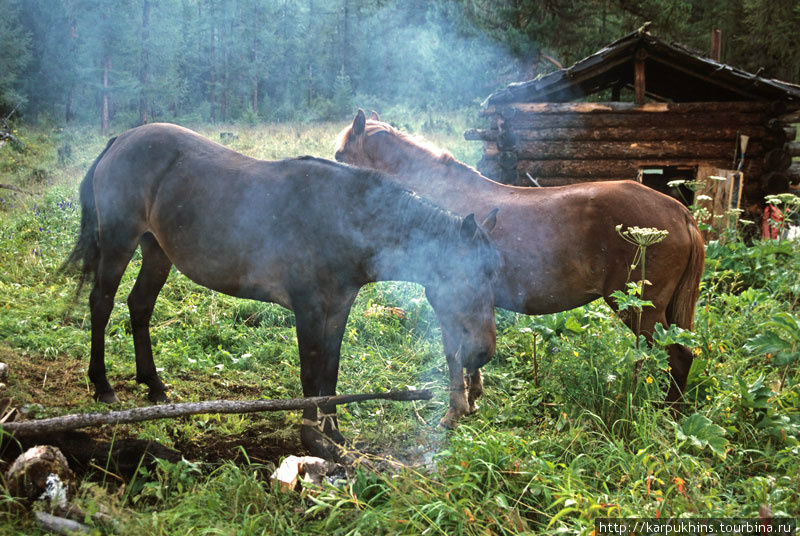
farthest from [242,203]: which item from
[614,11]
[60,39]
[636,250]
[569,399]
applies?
[60,39]

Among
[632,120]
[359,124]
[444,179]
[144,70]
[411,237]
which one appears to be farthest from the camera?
[144,70]

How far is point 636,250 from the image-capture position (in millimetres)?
3961

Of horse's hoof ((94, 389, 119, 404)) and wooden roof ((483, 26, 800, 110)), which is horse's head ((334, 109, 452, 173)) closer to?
horse's hoof ((94, 389, 119, 404))

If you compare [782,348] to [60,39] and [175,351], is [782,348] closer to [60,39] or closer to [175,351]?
[175,351]

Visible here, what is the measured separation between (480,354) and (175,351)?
3.06 m

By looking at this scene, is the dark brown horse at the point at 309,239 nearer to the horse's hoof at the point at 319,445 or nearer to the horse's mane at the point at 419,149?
the horse's hoof at the point at 319,445

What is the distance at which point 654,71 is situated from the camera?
10.3 m

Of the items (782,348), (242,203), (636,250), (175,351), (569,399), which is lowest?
(175,351)

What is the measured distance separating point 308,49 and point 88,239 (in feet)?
89.7

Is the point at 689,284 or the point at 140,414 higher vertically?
the point at 689,284

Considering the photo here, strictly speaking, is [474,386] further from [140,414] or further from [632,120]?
[632,120]

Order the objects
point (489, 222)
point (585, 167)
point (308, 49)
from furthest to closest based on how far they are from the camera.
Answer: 1. point (308, 49)
2. point (585, 167)
3. point (489, 222)

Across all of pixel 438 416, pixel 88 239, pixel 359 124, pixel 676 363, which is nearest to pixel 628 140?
pixel 359 124

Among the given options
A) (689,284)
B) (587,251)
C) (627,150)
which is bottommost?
(689,284)
